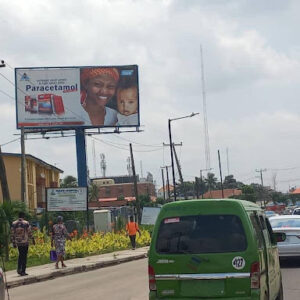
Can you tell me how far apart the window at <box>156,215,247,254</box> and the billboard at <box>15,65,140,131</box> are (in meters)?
43.7

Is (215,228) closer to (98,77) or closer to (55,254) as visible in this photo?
(55,254)

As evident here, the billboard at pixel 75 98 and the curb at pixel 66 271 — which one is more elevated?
the billboard at pixel 75 98

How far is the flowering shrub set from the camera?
81.5ft

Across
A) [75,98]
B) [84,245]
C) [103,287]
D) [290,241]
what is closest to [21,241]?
[103,287]

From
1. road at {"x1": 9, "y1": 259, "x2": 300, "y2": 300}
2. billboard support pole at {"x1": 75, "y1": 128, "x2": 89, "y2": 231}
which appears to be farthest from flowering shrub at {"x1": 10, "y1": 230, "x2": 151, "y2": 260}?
billboard support pole at {"x1": 75, "y1": 128, "x2": 89, "y2": 231}

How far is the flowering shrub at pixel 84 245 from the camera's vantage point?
977 inches

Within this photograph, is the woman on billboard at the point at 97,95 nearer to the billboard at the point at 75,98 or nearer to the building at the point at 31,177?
the billboard at the point at 75,98

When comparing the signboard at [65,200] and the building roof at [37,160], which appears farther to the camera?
the building roof at [37,160]

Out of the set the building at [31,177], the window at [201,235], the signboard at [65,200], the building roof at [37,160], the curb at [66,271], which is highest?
the building roof at [37,160]

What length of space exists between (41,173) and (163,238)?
222ft

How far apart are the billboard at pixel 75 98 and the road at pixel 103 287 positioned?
32.9m

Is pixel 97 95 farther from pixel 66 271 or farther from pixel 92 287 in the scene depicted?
pixel 92 287

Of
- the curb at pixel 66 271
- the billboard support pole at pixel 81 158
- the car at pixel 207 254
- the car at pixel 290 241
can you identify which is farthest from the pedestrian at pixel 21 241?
the billboard support pole at pixel 81 158

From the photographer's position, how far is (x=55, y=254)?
871 inches
